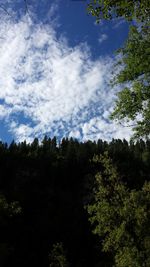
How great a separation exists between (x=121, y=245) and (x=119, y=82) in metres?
16.3

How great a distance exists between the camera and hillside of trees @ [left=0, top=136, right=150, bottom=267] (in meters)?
28.4

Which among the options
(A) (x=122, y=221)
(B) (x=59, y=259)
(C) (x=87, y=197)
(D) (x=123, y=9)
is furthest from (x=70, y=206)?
(D) (x=123, y=9)

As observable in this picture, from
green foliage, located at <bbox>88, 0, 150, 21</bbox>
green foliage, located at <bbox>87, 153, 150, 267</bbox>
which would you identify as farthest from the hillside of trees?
green foliage, located at <bbox>88, 0, 150, 21</bbox>

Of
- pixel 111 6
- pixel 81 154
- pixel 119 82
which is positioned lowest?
pixel 111 6

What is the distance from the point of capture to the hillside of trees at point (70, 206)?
93.1 feet

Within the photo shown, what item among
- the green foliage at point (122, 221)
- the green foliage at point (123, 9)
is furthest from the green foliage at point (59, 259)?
the green foliage at point (123, 9)

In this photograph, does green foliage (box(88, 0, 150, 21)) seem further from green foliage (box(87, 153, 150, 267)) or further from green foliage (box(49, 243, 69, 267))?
green foliage (box(49, 243, 69, 267))

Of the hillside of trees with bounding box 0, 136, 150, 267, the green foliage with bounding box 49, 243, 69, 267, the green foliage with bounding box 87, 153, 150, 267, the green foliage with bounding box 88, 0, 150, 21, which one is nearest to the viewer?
the green foliage with bounding box 88, 0, 150, 21

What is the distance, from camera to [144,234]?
90.8ft

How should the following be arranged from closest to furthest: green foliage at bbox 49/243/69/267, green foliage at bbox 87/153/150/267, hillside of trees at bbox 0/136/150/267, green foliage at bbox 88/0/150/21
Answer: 1. green foliage at bbox 88/0/150/21
2. green foliage at bbox 87/153/150/267
3. hillside of trees at bbox 0/136/150/267
4. green foliage at bbox 49/243/69/267

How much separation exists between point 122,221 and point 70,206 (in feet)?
404

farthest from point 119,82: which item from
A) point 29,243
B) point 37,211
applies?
point 37,211

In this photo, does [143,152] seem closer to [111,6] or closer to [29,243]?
[29,243]

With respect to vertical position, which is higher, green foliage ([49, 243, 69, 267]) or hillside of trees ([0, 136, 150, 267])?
hillside of trees ([0, 136, 150, 267])
